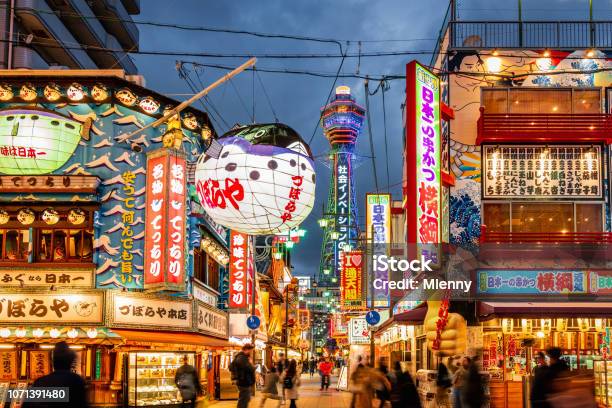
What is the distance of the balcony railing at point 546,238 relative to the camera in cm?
2411

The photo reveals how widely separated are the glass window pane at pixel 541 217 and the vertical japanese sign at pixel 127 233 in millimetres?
11455

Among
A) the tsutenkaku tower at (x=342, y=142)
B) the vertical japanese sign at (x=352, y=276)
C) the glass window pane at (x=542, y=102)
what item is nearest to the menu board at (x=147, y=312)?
the glass window pane at (x=542, y=102)

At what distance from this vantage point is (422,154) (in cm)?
2205

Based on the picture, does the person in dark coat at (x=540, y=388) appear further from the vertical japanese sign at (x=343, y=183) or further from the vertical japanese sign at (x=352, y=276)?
the vertical japanese sign at (x=343, y=183)

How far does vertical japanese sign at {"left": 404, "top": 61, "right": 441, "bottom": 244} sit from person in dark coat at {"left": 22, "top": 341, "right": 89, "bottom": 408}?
1489cm

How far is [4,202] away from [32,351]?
4.51 metres

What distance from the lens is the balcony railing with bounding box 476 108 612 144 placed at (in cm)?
2477

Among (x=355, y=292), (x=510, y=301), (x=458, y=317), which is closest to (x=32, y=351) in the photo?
(x=458, y=317)

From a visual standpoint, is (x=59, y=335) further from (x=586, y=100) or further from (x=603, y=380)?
(x=586, y=100)

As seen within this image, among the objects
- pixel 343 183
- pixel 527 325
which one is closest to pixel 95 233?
pixel 527 325

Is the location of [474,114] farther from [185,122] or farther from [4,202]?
[4,202]

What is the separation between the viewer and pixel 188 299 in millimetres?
26062

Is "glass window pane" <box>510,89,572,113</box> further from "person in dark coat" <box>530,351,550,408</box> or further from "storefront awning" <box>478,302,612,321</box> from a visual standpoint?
"person in dark coat" <box>530,351,550,408</box>

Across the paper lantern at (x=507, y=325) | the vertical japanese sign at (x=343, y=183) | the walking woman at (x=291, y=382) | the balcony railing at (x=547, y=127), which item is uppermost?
the vertical japanese sign at (x=343, y=183)
